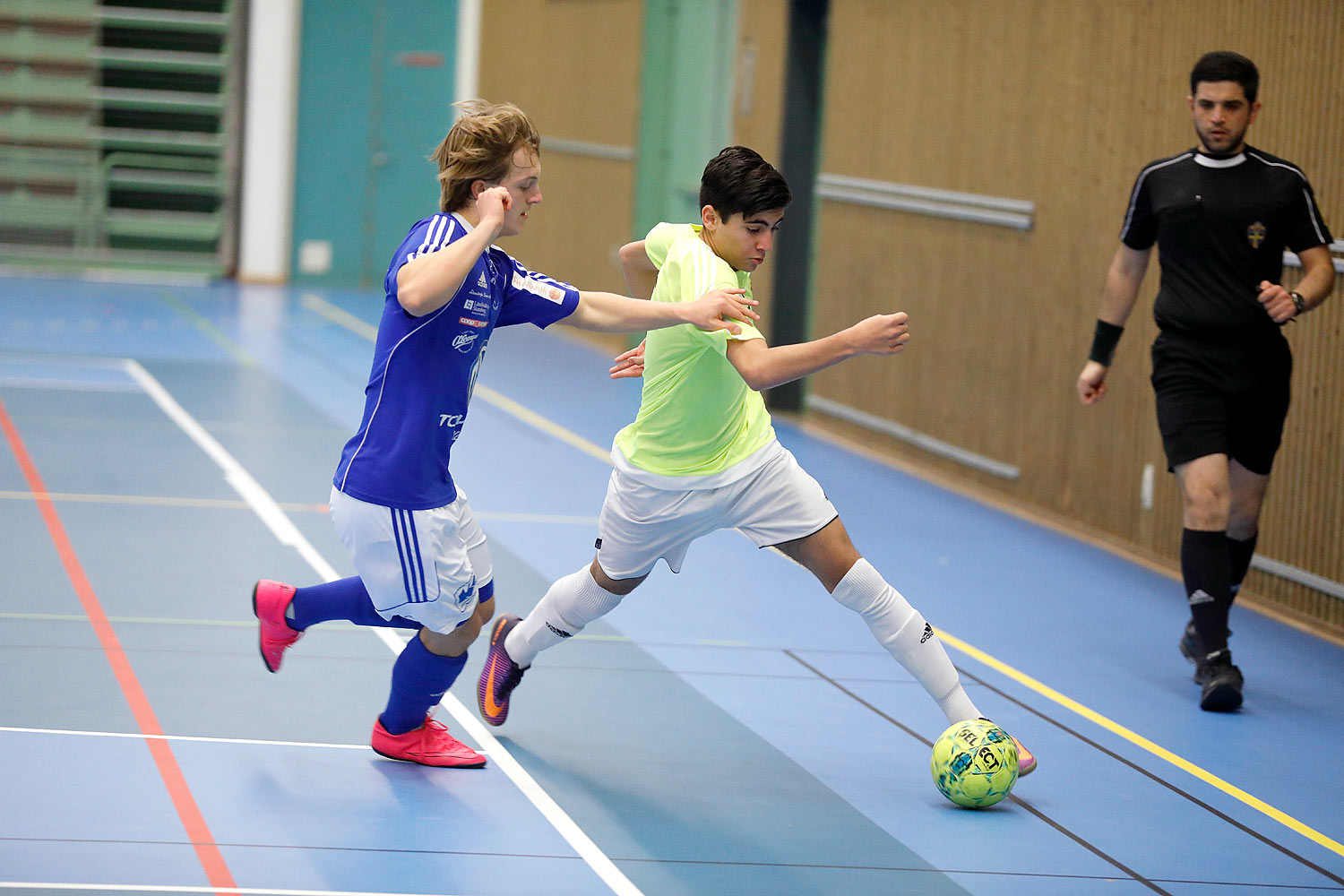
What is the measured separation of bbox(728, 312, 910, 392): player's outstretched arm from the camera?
4.13m

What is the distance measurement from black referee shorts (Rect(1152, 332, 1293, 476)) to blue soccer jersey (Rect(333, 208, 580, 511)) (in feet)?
9.41

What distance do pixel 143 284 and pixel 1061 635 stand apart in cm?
1356

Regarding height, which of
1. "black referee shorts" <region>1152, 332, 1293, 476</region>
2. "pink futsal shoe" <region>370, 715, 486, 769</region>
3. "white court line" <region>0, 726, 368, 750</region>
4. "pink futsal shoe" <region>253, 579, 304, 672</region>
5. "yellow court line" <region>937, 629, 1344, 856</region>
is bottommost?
"yellow court line" <region>937, 629, 1344, 856</region>

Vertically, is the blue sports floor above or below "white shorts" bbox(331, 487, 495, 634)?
below

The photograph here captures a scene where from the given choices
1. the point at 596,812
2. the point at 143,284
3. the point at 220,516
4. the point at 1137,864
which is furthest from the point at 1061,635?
the point at 143,284

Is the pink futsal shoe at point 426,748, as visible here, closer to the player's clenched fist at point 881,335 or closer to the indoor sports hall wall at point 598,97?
the player's clenched fist at point 881,335

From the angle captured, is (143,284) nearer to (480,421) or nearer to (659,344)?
(480,421)

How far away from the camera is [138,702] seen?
5059 millimetres

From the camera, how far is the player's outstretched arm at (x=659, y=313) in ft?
13.8

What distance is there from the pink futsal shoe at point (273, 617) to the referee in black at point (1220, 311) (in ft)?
10.4

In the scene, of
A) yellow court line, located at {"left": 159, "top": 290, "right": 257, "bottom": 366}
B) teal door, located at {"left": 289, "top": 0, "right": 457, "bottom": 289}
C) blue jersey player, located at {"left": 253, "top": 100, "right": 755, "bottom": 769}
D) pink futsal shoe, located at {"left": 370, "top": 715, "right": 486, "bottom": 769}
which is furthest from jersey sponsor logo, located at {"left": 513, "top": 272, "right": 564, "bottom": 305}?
teal door, located at {"left": 289, "top": 0, "right": 457, "bottom": 289}

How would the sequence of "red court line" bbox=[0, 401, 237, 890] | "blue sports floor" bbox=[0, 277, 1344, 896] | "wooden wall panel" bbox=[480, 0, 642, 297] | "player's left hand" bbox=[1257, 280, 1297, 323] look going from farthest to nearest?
"wooden wall panel" bbox=[480, 0, 642, 297] < "player's left hand" bbox=[1257, 280, 1297, 323] < "blue sports floor" bbox=[0, 277, 1344, 896] < "red court line" bbox=[0, 401, 237, 890]

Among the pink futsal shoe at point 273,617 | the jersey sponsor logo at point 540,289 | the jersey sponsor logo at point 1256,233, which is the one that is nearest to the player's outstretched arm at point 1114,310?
the jersey sponsor logo at point 1256,233

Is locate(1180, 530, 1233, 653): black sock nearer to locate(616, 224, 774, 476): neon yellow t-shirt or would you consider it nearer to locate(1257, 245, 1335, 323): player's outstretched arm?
locate(1257, 245, 1335, 323): player's outstretched arm
